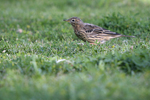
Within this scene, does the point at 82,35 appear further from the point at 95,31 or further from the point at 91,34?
the point at 95,31

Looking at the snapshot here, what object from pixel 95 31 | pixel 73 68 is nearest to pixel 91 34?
pixel 95 31

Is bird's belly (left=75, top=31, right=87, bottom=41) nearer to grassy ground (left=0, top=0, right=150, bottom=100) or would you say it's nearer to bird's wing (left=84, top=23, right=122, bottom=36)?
bird's wing (left=84, top=23, right=122, bottom=36)

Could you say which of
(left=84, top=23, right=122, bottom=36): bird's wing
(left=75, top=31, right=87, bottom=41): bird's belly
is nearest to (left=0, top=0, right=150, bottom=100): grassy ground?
(left=84, top=23, right=122, bottom=36): bird's wing

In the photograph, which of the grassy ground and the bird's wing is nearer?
the grassy ground

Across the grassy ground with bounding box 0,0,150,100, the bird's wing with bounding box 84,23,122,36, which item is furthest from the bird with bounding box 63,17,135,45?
the grassy ground with bounding box 0,0,150,100

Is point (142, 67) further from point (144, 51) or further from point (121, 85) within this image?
point (121, 85)

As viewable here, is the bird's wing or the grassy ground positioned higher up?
the bird's wing

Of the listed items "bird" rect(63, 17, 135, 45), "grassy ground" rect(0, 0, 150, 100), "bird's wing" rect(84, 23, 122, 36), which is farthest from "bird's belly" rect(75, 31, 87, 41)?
"grassy ground" rect(0, 0, 150, 100)

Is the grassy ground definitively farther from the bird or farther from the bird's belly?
the bird's belly

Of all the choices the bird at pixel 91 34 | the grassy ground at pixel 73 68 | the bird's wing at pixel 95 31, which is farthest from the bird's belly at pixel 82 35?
the grassy ground at pixel 73 68

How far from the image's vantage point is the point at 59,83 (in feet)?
12.7

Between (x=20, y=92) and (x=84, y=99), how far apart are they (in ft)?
3.46

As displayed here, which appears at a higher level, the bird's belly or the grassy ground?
the bird's belly

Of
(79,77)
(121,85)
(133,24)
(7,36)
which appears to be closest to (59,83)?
(79,77)
